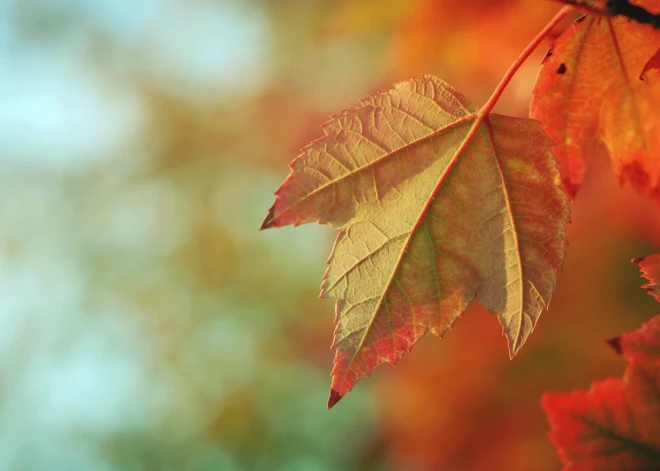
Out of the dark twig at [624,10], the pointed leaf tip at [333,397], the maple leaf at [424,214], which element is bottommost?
the pointed leaf tip at [333,397]

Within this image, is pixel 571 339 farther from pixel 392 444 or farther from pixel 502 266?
pixel 502 266

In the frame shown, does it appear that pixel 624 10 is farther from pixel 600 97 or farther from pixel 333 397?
pixel 333 397

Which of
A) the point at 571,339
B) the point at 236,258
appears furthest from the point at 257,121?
the point at 571,339

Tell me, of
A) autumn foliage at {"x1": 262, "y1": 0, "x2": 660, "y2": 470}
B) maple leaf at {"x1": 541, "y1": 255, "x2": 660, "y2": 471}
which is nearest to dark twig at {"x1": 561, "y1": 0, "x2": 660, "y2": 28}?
autumn foliage at {"x1": 262, "y1": 0, "x2": 660, "y2": 470}

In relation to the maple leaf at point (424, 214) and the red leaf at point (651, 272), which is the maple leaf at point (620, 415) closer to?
the red leaf at point (651, 272)

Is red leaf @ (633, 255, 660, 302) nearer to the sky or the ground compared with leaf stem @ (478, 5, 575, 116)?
nearer to the ground

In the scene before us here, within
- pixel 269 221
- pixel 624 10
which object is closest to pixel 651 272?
pixel 624 10

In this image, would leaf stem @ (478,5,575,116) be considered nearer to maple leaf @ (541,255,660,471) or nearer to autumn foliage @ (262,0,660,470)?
autumn foliage @ (262,0,660,470)

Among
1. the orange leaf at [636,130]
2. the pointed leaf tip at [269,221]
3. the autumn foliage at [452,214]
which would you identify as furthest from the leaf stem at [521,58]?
the pointed leaf tip at [269,221]
